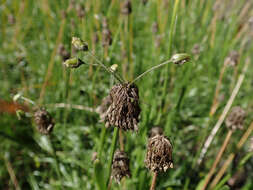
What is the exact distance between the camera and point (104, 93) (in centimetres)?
212

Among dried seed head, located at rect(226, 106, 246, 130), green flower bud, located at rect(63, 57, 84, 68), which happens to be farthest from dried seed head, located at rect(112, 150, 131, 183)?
dried seed head, located at rect(226, 106, 246, 130)

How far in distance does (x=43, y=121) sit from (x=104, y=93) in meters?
0.82

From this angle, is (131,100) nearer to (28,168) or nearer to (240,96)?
(28,168)

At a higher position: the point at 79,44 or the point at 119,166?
the point at 79,44

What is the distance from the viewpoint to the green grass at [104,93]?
1.79m

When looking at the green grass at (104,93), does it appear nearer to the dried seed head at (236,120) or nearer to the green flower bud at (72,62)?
the dried seed head at (236,120)

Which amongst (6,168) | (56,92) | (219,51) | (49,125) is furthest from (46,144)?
(219,51)

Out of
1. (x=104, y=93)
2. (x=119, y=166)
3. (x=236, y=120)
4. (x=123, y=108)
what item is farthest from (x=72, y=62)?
(x=104, y=93)

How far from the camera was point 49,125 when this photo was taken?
137cm

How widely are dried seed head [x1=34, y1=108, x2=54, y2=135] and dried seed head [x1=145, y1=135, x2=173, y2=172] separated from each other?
0.62m

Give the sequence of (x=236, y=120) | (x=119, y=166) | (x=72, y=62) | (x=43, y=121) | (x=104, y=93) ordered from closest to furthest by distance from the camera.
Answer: (x=72, y=62), (x=119, y=166), (x=43, y=121), (x=236, y=120), (x=104, y=93)

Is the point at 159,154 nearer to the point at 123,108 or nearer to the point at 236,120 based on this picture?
the point at 123,108

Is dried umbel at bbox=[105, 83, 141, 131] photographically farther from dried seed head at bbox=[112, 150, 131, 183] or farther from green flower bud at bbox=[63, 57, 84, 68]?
dried seed head at bbox=[112, 150, 131, 183]

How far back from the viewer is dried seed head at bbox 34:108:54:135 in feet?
4.38
